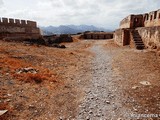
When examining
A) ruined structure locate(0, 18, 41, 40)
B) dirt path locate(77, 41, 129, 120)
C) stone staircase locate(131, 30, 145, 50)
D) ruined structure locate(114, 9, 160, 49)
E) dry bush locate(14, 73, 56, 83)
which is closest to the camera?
dirt path locate(77, 41, 129, 120)

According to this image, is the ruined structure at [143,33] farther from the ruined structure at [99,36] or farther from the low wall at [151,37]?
the ruined structure at [99,36]

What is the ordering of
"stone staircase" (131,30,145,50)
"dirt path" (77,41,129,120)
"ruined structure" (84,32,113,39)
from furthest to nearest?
"ruined structure" (84,32,113,39), "stone staircase" (131,30,145,50), "dirt path" (77,41,129,120)

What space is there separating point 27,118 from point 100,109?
6.59 feet

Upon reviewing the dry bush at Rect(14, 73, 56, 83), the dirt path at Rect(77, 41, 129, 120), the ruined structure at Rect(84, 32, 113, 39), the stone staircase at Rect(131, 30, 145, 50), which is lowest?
the dirt path at Rect(77, 41, 129, 120)

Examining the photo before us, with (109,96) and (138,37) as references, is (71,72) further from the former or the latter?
(138,37)

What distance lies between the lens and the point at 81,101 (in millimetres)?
5156

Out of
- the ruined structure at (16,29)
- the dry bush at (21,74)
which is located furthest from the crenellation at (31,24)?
the dry bush at (21,74)

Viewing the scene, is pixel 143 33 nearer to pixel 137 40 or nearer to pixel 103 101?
pixel 137 40

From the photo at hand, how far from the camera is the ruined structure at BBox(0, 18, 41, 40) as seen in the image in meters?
17.7

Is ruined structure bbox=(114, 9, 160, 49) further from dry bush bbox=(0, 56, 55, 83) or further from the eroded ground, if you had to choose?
dry bush bbox=(0, 56, 55, 83)

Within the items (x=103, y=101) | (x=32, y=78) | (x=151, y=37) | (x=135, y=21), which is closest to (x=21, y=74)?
(x=32, y=78)

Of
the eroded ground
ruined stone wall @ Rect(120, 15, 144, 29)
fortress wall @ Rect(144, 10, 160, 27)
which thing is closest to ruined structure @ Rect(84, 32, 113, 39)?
ruined stone wall @ Rect(120, 15, 144, 29)

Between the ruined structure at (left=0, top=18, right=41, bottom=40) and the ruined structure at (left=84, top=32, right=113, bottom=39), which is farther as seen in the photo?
the ruined structure at (left=84, top=32, right=113, bottom=39)

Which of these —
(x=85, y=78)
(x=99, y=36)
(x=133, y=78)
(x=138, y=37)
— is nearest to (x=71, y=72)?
(x=85, y=78)
